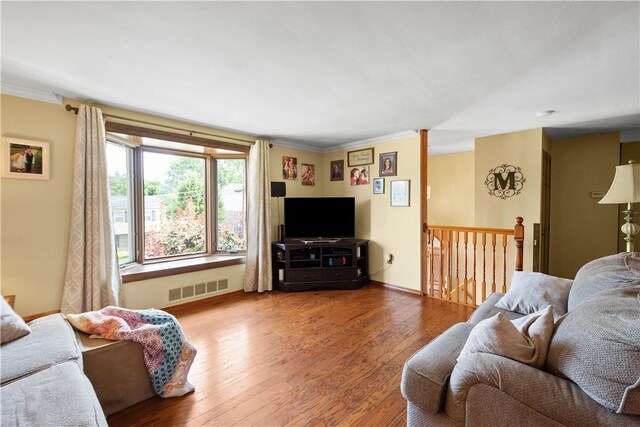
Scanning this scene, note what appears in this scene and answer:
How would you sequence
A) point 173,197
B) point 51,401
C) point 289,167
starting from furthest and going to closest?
1. point 289,167
2. point 173,197
3. point 51,401

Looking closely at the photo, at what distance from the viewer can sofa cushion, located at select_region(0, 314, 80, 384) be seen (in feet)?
4.38

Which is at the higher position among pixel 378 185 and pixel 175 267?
pixel 378 185

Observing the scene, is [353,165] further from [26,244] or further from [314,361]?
[26,244]

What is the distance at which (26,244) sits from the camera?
93.8 inches

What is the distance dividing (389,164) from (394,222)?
86 centimetres

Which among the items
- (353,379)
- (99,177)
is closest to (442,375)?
(353,379)

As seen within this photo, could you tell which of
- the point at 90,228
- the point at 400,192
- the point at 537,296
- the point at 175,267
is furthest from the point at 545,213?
the point at 90,228

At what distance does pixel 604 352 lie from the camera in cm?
92

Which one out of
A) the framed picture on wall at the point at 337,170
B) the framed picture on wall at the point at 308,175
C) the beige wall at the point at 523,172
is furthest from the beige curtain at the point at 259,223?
the beige wall at the point at 523,172

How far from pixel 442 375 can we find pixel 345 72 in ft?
6.46

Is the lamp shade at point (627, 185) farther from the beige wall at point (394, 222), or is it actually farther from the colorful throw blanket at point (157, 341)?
the colorful throw blanket at point (157, 341)

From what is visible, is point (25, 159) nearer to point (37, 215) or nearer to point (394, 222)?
point (37, 215)

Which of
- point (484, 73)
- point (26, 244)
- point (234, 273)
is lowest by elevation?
point (234, 273)

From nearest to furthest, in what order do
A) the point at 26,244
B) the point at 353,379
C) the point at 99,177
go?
the point at 353,379, the point at 26,244, the point at 99,177
